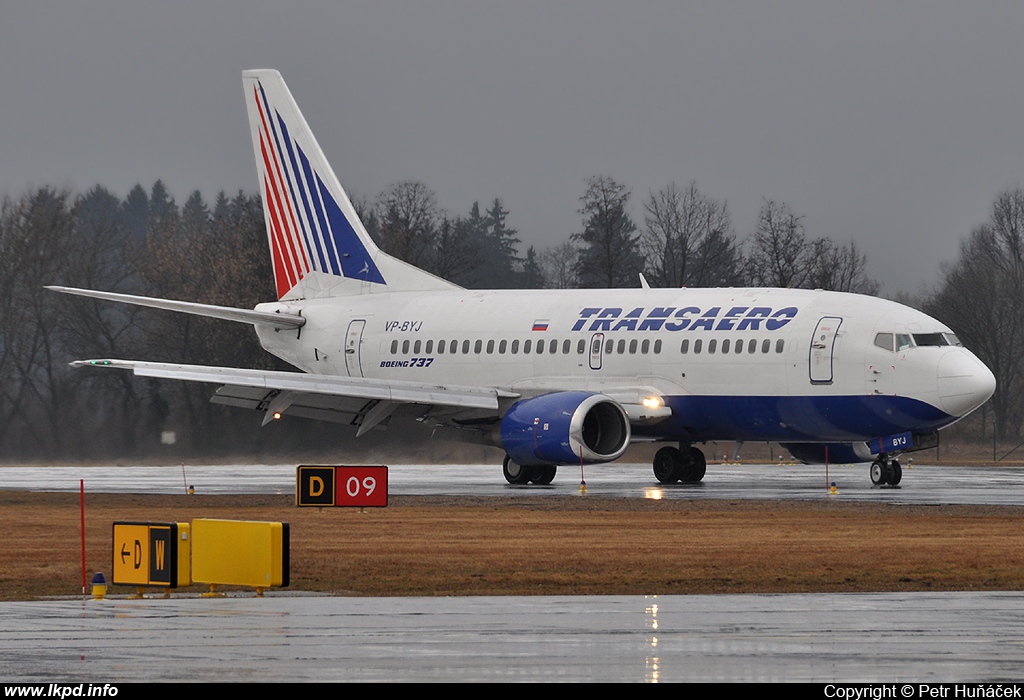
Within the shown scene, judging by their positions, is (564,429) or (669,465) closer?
(564,429)

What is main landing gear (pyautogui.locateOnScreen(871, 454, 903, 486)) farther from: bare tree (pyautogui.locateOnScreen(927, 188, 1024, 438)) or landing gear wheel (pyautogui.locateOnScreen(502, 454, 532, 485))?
bare tree (pyautogui.locateOnScreen(927, 188, 1024, 438))

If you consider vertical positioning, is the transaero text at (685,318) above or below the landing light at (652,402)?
above

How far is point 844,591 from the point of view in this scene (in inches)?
614

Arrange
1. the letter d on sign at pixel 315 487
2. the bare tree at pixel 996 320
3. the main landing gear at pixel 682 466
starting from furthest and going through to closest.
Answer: the bare tree at pixel 996 320
the main landing gear at pixel 682 466
the letter d on sign at pixel 315 487

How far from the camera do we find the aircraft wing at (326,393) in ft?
111

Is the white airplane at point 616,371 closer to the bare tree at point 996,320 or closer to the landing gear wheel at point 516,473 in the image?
the landing gear wheel at point 516,473

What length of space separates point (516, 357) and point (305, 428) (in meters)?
11.8

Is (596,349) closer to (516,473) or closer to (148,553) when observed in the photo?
(516,473)

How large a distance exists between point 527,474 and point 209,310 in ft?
27.8

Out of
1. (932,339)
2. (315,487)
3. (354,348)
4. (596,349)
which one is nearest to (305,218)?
(354,348)

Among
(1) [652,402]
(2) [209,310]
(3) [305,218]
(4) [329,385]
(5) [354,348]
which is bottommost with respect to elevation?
(1) [652,402]

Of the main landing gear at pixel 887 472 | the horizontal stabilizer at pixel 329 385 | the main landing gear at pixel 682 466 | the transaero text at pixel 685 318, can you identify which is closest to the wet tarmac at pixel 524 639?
the horizontal stabilizer at pixel 329 385

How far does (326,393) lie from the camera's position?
34062 millimetres

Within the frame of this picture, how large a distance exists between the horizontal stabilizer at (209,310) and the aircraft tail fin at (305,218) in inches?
55.8
